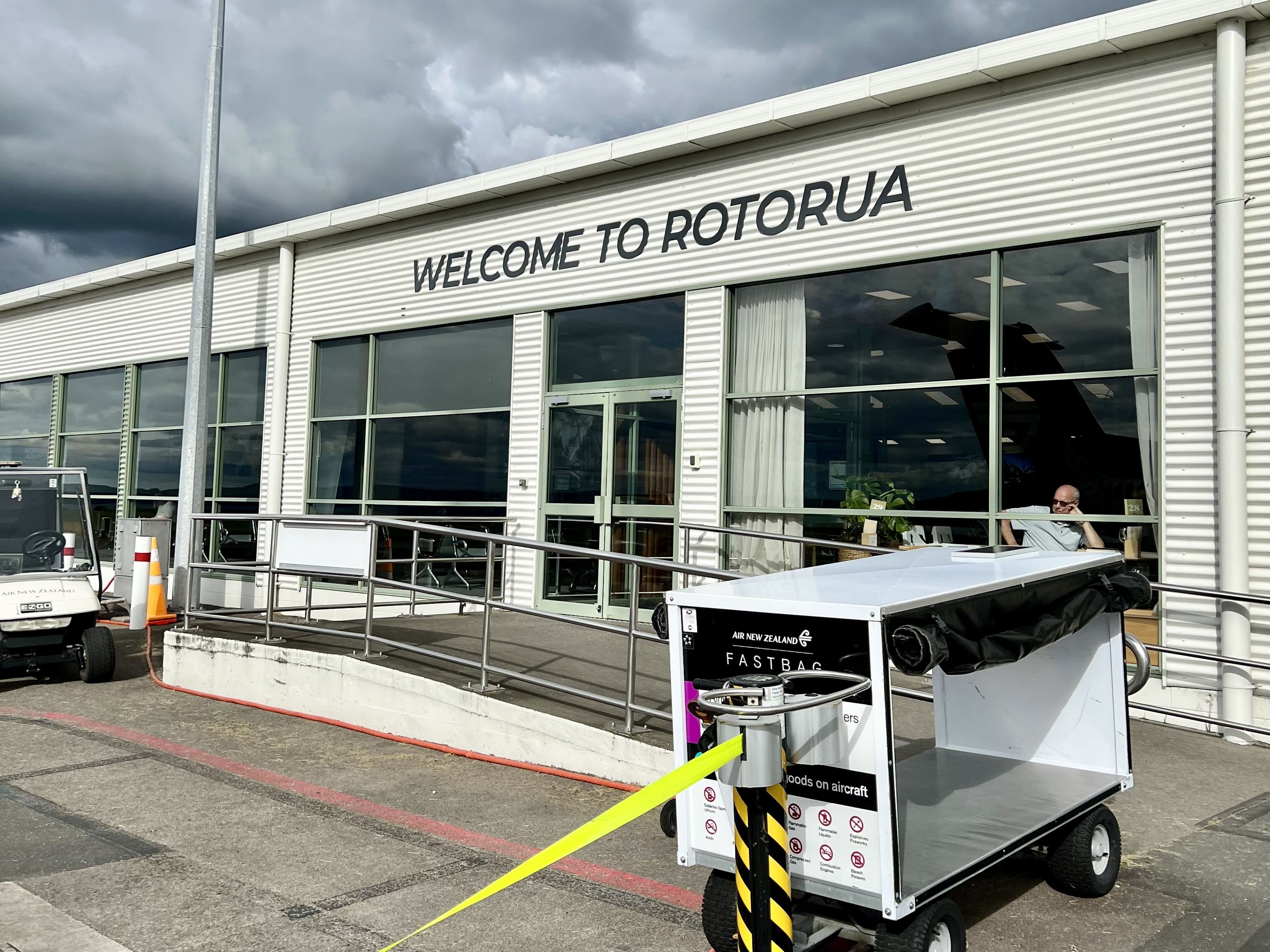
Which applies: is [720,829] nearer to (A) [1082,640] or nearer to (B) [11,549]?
(A) [1082,640]

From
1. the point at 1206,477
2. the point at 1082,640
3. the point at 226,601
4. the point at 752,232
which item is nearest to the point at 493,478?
the point at 752,232

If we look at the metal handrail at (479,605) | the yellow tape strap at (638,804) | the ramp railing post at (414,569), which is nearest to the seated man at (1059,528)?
the metal handrail at (479,605)

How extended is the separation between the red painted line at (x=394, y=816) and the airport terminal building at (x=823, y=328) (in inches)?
212

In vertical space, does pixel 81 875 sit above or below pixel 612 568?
below

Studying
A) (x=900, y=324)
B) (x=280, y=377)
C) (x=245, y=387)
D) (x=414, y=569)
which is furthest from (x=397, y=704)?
(x=245, y=387)

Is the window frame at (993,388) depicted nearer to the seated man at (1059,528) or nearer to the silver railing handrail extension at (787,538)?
the seated man at (1059,528)

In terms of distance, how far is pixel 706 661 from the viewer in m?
4.01

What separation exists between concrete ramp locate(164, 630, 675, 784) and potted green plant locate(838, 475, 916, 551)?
4.38m

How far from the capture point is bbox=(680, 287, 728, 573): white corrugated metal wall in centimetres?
1134

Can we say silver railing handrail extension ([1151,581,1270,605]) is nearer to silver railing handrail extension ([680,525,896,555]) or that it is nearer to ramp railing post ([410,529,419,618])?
silver railing handrail extension ([680,525,896,555])

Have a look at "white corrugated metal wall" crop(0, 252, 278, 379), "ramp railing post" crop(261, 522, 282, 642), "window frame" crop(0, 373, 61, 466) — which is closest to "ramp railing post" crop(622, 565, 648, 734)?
"ramp railing post" crop(261, 522, 282, 642)

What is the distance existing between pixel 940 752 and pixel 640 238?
7.98 m

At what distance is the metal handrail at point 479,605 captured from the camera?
657 centimetres

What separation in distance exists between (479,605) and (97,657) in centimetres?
390
